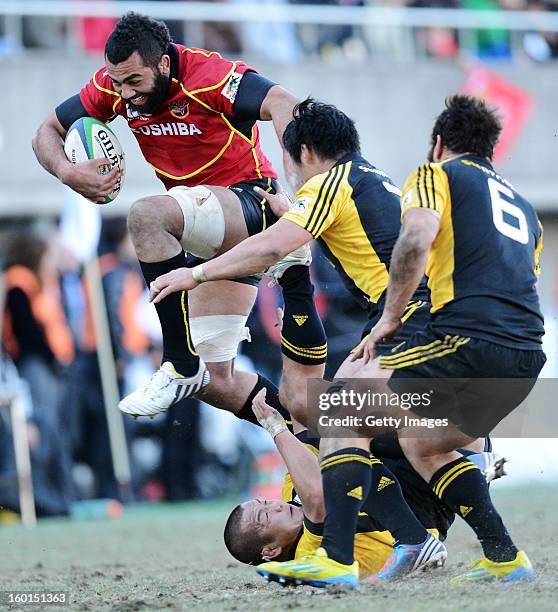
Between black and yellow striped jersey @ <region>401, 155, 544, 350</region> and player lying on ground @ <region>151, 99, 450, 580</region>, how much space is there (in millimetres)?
422

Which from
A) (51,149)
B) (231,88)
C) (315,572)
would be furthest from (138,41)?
(315,572)

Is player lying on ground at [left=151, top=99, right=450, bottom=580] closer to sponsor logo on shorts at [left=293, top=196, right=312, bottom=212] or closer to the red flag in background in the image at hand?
sponsor logo on shorts at [left=293, top=196, right=312, bottom=212]

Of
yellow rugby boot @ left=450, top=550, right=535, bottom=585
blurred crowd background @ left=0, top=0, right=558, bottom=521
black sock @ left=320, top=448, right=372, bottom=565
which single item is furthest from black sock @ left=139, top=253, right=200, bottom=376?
blurred crowd background @ left=0, top=0, right=558, bottom=521

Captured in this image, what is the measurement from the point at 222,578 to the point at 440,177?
296 centimetres

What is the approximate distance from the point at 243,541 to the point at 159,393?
3.32 ft

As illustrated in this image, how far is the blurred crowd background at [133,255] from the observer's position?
12.7 metres

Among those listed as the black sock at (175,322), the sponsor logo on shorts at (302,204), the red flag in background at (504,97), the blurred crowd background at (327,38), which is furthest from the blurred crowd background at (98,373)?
the sponsor logo on shorts at (302,204)

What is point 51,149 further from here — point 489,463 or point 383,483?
point 489,463

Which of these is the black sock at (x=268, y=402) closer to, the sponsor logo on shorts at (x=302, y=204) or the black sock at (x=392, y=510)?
the black sock at (x=392, y=510)

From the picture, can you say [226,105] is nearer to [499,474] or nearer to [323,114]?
A: [323,114]

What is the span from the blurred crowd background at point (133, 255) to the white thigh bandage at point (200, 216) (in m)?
5.75

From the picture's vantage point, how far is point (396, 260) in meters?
5.19

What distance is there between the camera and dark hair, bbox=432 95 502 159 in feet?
18.2

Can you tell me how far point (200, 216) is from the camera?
6676 mm
